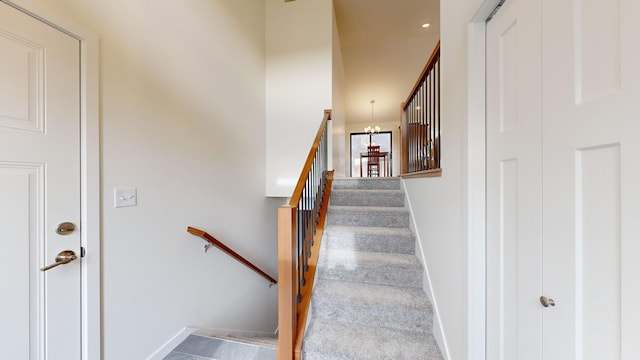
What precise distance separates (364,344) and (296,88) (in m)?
2.97

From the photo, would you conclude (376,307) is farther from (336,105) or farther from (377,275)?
(336,105)

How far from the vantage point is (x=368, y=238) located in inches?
88.3

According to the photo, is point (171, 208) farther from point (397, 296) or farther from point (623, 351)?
point (623, 351)

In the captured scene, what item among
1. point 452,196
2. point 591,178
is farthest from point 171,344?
point 591,178

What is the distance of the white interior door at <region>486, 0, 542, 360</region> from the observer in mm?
794

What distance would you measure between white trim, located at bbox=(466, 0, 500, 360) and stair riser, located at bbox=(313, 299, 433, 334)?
55cm

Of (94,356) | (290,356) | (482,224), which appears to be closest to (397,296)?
(290,356)

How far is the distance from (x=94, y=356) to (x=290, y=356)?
1.03m

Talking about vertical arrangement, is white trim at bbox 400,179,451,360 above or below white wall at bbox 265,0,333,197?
below

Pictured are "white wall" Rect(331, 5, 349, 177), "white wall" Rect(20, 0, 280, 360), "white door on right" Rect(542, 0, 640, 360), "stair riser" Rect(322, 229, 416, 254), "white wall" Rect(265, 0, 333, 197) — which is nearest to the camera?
"white door on right" Rect(542, 0, 640, 360)

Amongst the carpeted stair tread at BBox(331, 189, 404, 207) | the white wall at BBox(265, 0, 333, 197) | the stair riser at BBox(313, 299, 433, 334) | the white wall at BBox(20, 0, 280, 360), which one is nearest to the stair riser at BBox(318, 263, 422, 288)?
the stair riser at BBox(313, 299, 433, 334)

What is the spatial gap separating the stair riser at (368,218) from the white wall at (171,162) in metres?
1.05

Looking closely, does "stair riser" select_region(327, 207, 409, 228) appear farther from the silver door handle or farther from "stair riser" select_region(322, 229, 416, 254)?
the silver door handle

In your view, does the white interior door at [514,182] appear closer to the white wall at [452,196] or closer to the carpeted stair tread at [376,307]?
the white wall at [452,196]
